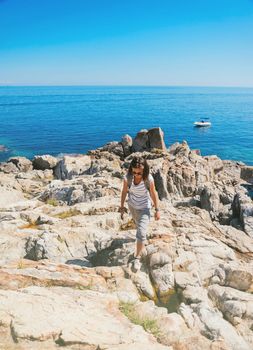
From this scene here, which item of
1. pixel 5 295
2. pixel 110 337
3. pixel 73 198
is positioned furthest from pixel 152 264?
pixel 73 198

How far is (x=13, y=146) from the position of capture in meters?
76.4

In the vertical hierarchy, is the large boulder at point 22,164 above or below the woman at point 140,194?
below

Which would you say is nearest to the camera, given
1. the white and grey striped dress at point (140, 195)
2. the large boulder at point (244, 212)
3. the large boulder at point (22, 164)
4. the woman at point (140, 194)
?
the woman at point (140, 194)

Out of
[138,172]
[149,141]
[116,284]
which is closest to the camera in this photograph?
[116,284]

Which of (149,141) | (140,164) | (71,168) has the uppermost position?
(140,164)

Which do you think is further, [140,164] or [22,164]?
[22,164]

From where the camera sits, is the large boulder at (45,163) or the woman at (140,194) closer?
the woman at (140,194)

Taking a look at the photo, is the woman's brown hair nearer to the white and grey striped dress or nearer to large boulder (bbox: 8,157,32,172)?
the white and grey striped dress

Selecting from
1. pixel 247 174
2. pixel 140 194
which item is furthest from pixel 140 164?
pixel 247 174

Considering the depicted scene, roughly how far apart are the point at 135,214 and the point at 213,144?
7800 centimetres

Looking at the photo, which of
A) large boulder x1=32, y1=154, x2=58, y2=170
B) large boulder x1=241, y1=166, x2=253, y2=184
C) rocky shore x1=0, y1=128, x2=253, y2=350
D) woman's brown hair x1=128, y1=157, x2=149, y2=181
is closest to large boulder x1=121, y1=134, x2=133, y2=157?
large boulder x1=32, y1=154, x2=58, y2=170

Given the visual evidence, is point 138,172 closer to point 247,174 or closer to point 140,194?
point 140,194

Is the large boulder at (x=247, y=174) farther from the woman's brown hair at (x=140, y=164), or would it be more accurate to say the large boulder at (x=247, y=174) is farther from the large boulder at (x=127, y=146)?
the woman's brown hair at (x=140, y=164)

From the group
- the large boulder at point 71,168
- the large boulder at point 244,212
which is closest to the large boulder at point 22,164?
the large boulder at point 71,168
